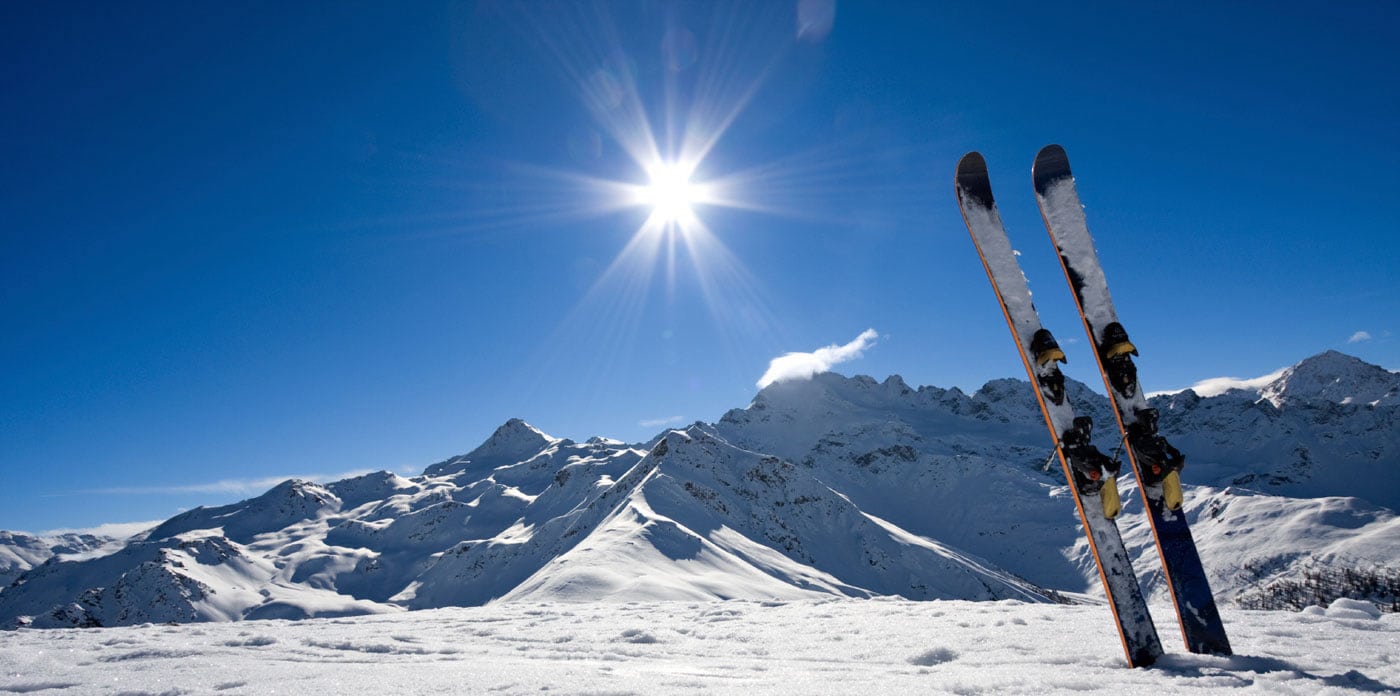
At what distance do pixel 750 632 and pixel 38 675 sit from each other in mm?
7625

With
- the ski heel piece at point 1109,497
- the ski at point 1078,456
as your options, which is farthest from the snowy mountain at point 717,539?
the ski heel piece at point 1109,497

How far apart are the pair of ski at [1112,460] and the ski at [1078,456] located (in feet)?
0.03

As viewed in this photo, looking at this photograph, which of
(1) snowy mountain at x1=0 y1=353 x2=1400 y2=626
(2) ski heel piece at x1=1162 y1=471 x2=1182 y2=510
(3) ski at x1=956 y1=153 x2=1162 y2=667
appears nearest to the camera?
(3) ski at x1=956 y1=153 x2=1162 y2=667

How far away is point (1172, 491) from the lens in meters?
5.87

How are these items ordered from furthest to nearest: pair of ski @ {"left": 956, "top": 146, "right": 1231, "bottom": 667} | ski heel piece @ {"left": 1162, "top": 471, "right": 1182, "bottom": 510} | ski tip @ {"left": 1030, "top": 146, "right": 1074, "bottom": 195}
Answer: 1. ski tip @ {"left": 1030, "top": 146, "right": 1074, "bottom": 195}
2. ski heel piece @ {"left": 1162, "top": 471, "right": 1182, "bottom": 510}
3. pair of ski @ {"left": 956, "top": 146, "right": 1231, "bottom": 667}

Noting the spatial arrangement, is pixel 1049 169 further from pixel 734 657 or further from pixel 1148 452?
pixel 734 657

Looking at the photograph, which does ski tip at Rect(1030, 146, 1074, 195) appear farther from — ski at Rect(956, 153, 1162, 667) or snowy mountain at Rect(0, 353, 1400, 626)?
snowy mountain at Rect(0, 353, 1400, 626)

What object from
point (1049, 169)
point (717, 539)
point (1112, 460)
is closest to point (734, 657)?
point (1112, 460)

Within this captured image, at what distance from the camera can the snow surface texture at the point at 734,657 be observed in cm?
487

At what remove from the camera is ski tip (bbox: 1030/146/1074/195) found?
7.98m

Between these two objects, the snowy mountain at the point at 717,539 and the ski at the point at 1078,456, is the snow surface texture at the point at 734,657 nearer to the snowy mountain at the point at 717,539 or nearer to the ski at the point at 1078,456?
the ski at the point at 1078,456

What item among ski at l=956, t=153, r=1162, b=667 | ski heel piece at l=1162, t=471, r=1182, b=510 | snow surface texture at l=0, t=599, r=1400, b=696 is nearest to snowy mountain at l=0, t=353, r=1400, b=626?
snow surface texture at l=0, t=599, r=1400, b=696

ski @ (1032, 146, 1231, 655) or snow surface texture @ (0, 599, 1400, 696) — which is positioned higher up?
ski @ (1032, 146, 1231, 655)

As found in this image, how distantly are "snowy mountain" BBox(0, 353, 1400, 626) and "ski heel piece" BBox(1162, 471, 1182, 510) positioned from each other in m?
34.2
